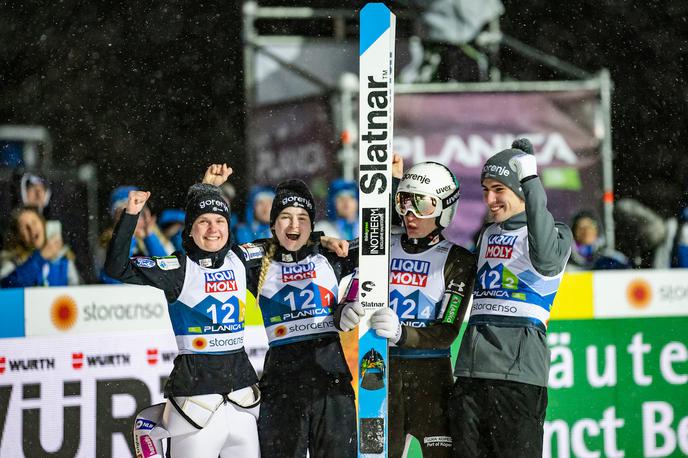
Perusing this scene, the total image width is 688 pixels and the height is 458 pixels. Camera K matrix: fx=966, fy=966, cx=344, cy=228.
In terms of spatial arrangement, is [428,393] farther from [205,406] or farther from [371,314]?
[205,406]

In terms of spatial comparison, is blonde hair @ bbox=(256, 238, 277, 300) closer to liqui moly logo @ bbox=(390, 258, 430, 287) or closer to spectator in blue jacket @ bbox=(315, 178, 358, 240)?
liqui moly logo @ bbox=(390, 258, 430, 287)

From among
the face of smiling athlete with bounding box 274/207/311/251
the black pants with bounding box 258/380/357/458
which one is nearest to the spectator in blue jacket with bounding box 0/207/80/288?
the face of smiling athlete with bounding box 274/207/311/251

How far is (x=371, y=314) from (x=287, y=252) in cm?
54

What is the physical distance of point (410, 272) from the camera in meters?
4.41

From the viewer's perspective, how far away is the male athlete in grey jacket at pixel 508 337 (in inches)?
165

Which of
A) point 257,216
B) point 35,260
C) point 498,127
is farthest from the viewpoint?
point 498,127

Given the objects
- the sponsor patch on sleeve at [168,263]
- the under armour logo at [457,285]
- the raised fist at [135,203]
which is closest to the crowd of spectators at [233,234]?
the sponsor patch on sleeve at [168,263]

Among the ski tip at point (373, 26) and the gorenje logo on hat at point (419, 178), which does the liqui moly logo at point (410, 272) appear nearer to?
the gorenje logo on hat at point (419, 178)

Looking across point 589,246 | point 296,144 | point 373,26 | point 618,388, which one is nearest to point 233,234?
point 373,26

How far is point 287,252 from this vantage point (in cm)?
446

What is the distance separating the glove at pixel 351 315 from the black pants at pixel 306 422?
1.02 ft

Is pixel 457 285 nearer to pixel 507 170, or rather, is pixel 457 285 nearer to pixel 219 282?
pixel 507 170

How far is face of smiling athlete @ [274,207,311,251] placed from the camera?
4.44 m

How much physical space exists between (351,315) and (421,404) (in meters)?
0.54
